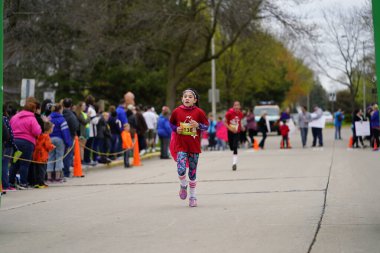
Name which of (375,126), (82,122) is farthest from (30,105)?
(375,126)

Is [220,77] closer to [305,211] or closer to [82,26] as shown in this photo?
[82,26]

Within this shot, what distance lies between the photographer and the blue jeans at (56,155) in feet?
55.7

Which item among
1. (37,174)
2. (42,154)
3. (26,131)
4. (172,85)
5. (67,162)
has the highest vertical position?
(172,85)

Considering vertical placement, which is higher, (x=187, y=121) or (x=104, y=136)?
(x=187, y=121)

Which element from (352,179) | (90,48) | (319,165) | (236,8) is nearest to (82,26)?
(90,48)

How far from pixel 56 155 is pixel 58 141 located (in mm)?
368

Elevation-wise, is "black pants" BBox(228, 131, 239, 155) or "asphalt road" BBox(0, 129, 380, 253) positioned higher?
"black pants" BBox(228, 131, 239, 155)

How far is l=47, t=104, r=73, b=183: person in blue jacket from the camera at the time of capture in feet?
55.8

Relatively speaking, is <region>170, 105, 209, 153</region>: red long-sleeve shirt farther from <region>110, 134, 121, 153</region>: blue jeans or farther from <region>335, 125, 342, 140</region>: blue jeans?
<region>335, 125, 342, 140</region>: blue jeans

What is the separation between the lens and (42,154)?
15.8 m

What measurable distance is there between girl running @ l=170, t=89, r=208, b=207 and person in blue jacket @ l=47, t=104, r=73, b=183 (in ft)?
20.7

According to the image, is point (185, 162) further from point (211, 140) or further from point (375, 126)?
point (211, 140)

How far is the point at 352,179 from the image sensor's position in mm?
15078

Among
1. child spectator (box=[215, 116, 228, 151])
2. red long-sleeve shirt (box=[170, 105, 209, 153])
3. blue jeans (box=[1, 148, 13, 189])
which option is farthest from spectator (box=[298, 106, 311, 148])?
red long-sleeve shirt (box=[170, 105, 209, 153])
